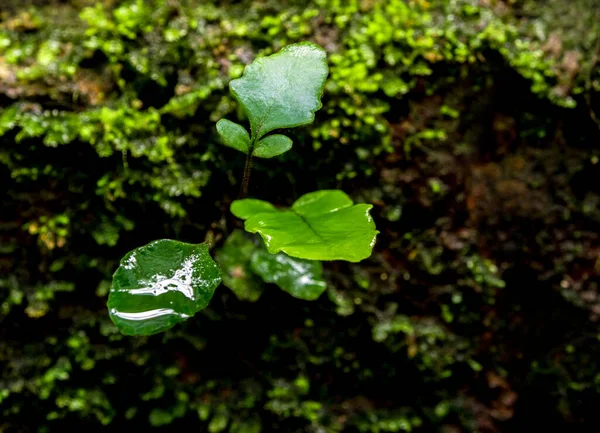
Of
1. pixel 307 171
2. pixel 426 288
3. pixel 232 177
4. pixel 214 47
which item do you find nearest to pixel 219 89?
pixel 214 47

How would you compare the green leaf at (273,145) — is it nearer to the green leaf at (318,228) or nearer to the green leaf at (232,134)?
the green leaf at (232,134)

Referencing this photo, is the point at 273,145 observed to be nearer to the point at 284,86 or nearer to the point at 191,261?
the point at 284,86

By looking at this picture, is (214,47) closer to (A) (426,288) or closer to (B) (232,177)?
(B) (232,177)

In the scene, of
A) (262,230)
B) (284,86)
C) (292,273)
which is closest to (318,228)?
(262,230)

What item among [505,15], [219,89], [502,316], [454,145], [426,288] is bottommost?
[502,316]

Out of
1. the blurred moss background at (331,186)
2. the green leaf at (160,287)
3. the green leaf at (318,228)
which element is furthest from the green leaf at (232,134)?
the blurred moss background at (331,186)

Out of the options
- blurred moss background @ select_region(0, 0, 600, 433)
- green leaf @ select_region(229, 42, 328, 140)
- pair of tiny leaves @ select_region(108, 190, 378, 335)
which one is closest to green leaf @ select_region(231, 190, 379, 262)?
pair of tiny leaves @ select_region(108, 190, 378, 335)

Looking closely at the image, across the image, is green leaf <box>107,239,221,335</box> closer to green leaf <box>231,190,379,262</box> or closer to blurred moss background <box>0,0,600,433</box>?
green leaf <box>231,190,379,262</box>
